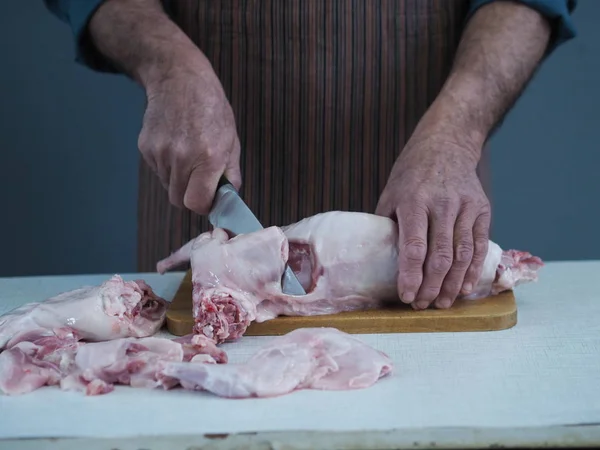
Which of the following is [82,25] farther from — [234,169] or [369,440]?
[369,440]

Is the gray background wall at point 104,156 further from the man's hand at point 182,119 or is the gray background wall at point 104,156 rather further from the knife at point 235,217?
the knife at point 235,217

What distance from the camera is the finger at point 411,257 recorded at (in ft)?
6.17

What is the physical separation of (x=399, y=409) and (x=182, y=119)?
3.29 feet

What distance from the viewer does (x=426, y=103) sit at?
2717mm

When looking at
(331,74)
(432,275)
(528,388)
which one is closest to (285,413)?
(528,388)

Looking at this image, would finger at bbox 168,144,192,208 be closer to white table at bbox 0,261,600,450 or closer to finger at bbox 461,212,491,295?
white table at bbox 0,261,600,450

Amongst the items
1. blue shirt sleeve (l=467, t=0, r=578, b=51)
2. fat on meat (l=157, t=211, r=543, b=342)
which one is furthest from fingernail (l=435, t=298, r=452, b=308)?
blue shirt sleeve (l=467, t=0, r=578, b=51)

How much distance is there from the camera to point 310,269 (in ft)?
6.47

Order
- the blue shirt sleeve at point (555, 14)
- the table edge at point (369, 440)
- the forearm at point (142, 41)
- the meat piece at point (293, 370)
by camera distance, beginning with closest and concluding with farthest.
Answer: the table edge at point (369, 440) → the meat piece at point (293, 370) → the forearm at point (142, 41) → the blue shirt sleeve at point (555, 14)

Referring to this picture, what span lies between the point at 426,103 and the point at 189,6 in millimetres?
775

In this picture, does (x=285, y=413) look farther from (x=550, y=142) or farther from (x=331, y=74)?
(x=550, y=142)

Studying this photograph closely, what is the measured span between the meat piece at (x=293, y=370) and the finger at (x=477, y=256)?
406mm

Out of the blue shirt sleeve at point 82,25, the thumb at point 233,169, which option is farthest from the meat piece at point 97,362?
the blue shirt sleeve at point 82,25

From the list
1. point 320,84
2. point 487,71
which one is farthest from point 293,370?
point 320,84
